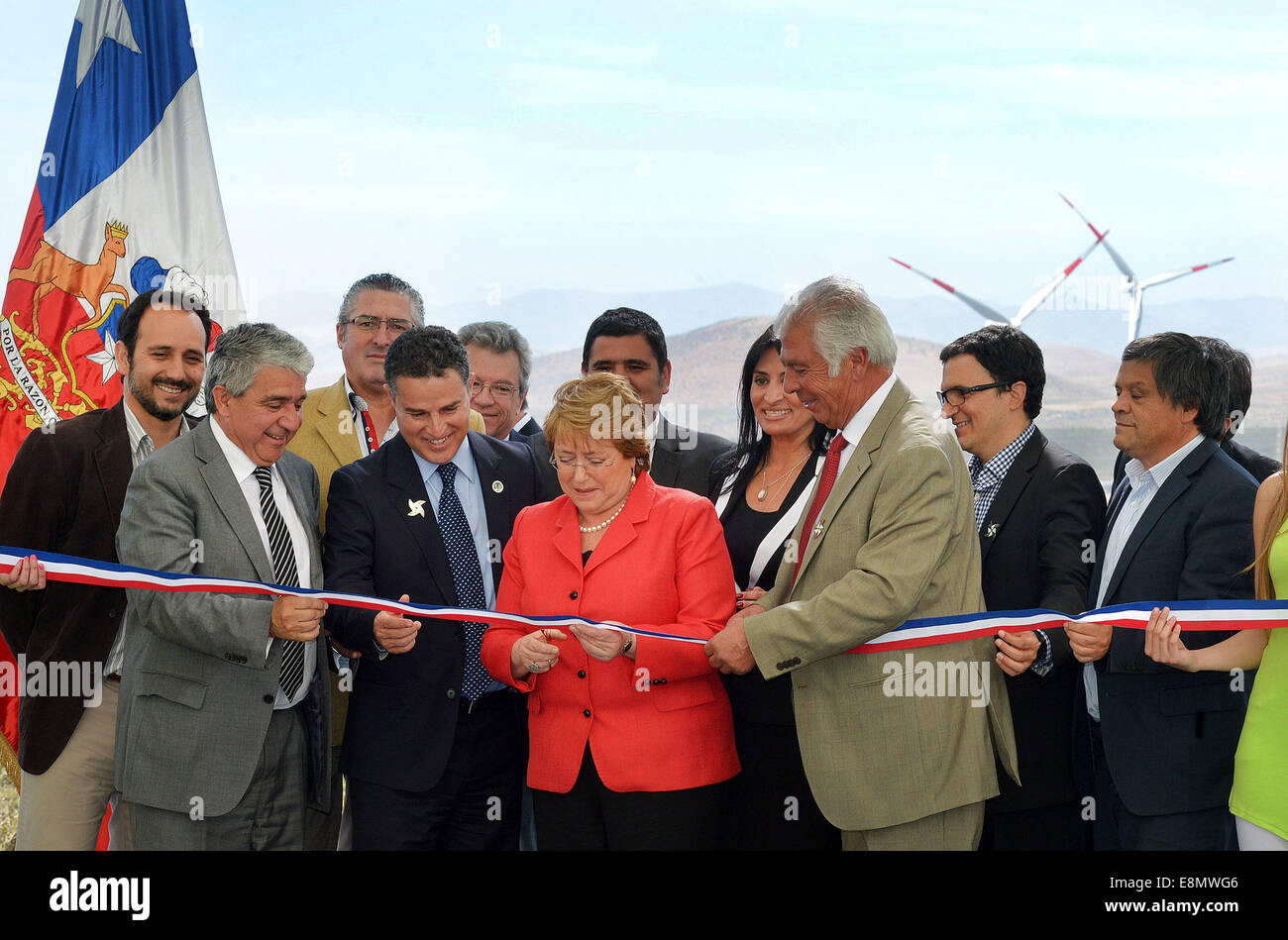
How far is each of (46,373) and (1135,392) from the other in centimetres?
708

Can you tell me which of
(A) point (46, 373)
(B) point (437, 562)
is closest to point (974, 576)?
(B) point (437, 562)

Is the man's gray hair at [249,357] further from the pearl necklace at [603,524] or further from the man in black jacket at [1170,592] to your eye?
the man in black jacket at [1170,592]

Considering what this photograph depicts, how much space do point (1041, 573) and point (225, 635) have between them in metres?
3.27

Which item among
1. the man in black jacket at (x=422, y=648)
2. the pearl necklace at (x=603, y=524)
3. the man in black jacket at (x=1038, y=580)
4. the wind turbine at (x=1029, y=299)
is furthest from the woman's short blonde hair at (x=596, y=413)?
the wind turbine at (x=1029, y=299)

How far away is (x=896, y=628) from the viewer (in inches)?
153

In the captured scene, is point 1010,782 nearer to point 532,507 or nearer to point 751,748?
point 751,748

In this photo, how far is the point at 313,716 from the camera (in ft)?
14.6

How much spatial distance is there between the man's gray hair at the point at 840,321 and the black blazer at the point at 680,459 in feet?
3.66

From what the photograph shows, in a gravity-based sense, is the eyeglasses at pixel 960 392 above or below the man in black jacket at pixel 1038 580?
above

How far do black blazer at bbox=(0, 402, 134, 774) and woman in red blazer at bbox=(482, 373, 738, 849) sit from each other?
1860mm

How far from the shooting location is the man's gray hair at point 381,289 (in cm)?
598

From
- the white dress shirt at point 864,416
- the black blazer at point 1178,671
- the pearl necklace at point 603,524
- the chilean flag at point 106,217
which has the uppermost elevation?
the chilean flag at point 106,217

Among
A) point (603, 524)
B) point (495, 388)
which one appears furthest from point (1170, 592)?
point (495, 388)
